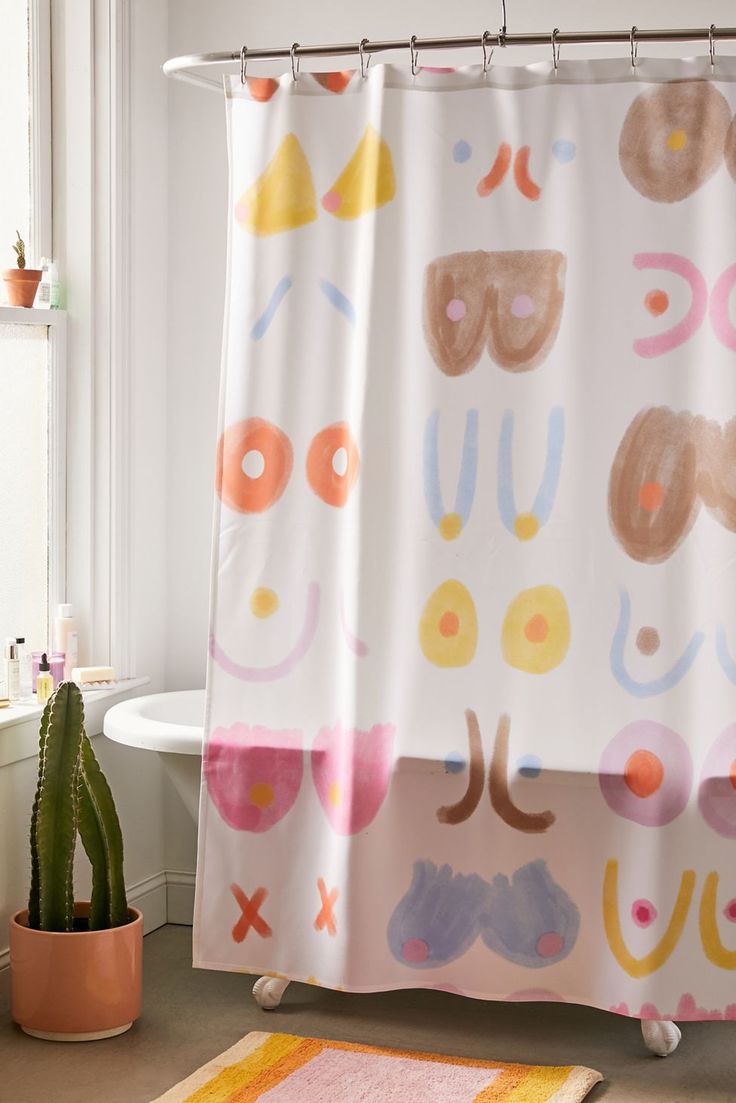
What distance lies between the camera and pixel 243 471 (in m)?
2.67

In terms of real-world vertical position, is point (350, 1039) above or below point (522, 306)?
below

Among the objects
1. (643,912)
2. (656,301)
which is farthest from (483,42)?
(643,912)

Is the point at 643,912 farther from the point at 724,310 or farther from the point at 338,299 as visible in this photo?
the point at 338,299

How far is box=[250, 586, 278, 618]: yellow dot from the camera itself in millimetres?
2672

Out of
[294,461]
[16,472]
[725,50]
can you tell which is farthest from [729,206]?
[16,472]

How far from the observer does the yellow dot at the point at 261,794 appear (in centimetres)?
269

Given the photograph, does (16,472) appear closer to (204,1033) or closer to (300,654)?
(300,654)

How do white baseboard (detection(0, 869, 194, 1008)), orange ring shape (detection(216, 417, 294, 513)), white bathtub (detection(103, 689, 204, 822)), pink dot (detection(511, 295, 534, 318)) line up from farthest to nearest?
1. white baseboard (detection(0, 869, 194, 1008))
2. white bathtub (detection(103, 689, 204, 822))
3. orange ring shape (detection(216, 417, 294, 513))
4. pink dot (detection(511, 295, 534, 318))

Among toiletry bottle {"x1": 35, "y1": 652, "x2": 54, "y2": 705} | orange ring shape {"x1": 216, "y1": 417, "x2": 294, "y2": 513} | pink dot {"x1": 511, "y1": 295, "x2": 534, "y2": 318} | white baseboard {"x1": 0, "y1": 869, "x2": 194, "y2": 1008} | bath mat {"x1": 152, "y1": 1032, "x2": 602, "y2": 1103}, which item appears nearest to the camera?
bath mat {"x1": 152, "y1": 1032, "x2": 602, "y2": 1103}

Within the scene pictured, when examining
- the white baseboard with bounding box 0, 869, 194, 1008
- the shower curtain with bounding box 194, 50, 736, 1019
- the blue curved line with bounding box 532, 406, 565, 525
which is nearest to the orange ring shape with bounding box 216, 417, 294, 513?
the shower curtain with bounding box 194, 50, 736, 1019

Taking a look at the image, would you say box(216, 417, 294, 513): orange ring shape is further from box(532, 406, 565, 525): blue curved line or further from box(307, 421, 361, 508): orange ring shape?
box(532, 406, 565, 525): blue curved line

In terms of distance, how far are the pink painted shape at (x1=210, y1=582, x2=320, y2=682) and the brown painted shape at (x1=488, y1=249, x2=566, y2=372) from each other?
0.59 m

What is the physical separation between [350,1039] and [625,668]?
3.17ft

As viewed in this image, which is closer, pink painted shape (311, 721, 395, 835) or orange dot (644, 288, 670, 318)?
orange dot (644, 288, 670, 318)
